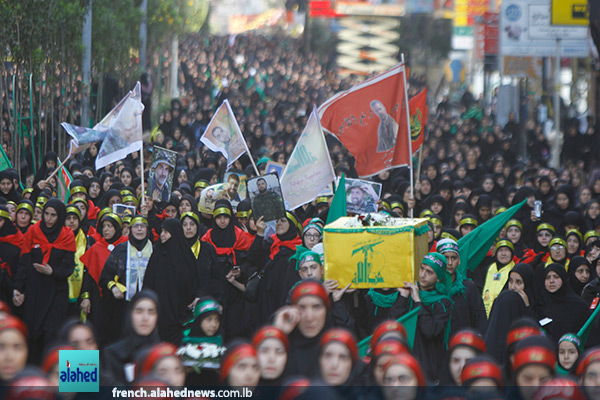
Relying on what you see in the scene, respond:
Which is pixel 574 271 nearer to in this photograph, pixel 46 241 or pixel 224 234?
pixel 224 234

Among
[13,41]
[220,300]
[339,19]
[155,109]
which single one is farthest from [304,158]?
[339,19]

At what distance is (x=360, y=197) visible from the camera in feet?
36.9

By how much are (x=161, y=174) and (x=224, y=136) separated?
1.34 m

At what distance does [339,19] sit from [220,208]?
62174 millimetres

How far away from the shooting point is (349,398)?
5637 millimetres

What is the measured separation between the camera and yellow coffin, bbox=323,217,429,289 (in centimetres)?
777

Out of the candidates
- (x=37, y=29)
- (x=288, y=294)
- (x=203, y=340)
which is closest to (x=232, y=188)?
(x=288, y=294)

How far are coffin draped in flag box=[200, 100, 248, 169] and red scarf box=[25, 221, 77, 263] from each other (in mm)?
2867

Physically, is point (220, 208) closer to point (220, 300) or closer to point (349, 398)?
point (220, 300)

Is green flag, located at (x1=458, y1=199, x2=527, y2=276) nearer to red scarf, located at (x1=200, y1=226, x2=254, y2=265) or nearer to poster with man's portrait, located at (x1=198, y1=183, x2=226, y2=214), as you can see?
red scarf, located at (x1=200, y1=226, x2=254, y2=265)

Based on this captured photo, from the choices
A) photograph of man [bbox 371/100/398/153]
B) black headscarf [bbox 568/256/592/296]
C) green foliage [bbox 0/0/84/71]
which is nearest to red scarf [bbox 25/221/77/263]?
photograph of man [bbox 371/100/398/153]

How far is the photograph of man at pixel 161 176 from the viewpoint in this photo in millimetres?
11492

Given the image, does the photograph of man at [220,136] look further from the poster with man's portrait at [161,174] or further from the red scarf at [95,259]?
the red scarf at [95,259]

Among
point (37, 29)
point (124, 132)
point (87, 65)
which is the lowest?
point (124, 132)
